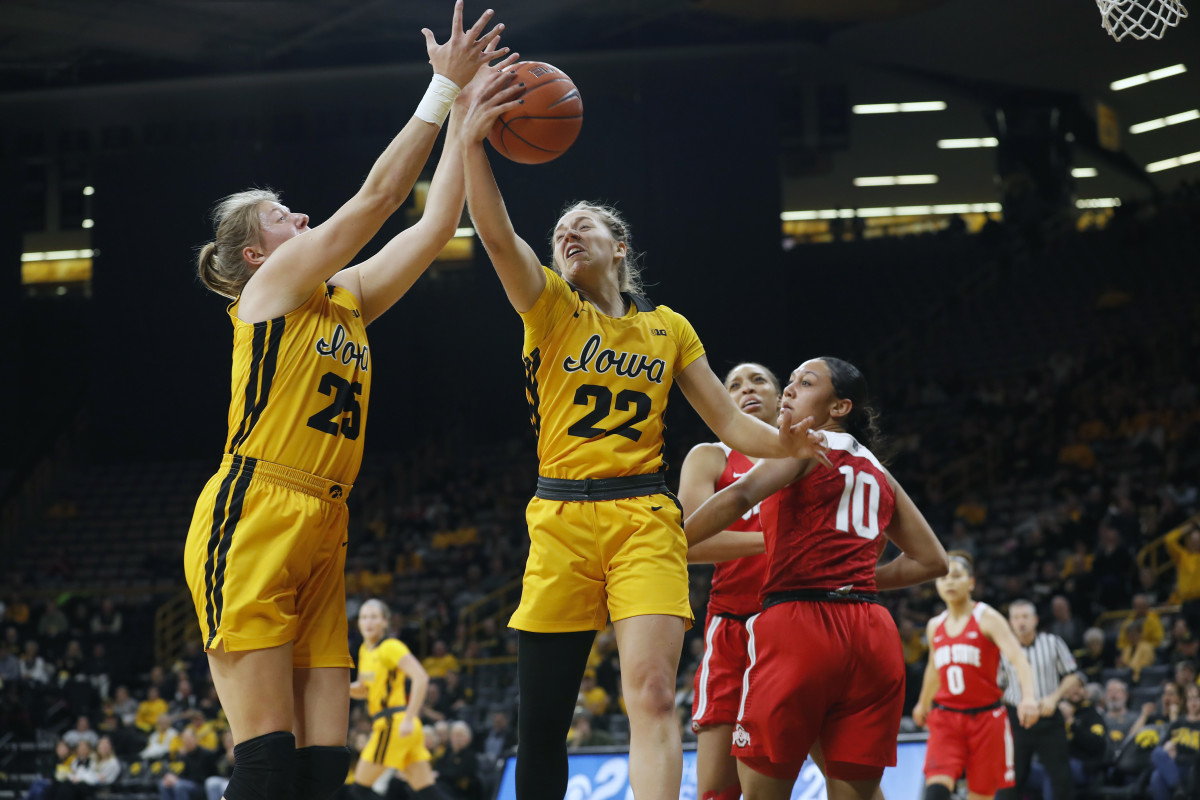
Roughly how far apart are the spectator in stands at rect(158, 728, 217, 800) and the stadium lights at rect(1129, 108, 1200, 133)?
70.2ft

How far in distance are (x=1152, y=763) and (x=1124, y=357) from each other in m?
11.1

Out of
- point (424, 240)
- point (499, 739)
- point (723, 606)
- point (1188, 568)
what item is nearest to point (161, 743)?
point (499, 739)

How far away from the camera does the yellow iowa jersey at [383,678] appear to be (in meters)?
9.09

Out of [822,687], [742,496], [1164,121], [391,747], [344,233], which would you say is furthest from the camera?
[1164,121]

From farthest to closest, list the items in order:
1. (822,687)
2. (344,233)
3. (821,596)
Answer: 1. (821,596)
2. (822,687)
3. (344,233)

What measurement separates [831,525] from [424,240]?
67.6 inches

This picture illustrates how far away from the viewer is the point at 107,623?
20.1 meters

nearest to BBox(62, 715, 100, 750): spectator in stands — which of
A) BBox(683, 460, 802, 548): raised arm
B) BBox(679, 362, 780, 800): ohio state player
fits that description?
BBox(679, 362, 780, 800): ohio state player

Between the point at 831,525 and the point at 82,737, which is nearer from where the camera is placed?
the point at 831,525

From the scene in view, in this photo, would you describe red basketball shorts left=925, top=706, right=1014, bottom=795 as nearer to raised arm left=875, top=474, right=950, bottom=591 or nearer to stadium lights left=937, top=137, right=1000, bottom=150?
raised arm left=875, top=474, right=950, bottom=591

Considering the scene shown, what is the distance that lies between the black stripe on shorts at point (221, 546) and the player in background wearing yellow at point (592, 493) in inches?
35.0

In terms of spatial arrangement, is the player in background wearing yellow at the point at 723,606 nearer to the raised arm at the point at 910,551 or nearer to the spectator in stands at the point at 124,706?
the raised arm at the point at 910,551

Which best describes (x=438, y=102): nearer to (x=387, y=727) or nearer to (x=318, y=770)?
(x=318, y=770)

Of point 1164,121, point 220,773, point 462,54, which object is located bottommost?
point 220,773
